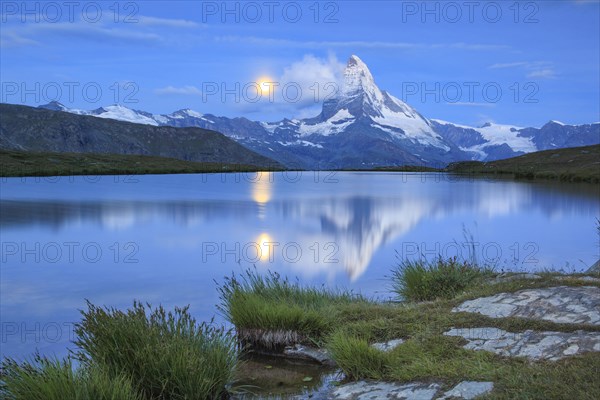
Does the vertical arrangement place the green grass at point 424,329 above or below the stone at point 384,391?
above

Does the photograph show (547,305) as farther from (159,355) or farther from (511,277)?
(159,355)

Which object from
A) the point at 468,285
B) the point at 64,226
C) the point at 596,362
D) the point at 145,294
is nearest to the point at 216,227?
the point at 64,226

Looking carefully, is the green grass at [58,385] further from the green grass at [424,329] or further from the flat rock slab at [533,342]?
the flat rock slab at [533,342]

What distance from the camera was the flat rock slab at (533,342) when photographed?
1038 cm

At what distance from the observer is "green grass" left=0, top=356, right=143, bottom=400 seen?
27.0 ft

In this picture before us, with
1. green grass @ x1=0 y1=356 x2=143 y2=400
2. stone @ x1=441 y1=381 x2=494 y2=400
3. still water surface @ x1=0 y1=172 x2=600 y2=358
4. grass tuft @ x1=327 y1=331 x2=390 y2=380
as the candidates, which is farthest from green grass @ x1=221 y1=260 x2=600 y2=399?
green grass @ x1=0 y1=356 x2=143 y2=400

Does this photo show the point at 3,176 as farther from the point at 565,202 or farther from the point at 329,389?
the point at 329,389

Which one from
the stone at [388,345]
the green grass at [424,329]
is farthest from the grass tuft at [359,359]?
the stone at [388,345]

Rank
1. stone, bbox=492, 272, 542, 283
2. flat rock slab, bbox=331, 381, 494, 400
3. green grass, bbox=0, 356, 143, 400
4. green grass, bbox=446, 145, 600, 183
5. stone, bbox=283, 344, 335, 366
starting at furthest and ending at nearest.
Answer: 1. green grass, bbox=446, 145, 600, 183
2. stone, bbox=492, 272, 542, 283
3. stone, bbox=283, 344, 335, 366
4. flat rock slab, bbox=331, 381, 494, 400
5. green grass, bbox=0, 356, 143, 400

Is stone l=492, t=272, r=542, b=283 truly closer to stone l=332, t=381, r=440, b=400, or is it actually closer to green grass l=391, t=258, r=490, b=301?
green grass l=391, t=258, r=490, b=301

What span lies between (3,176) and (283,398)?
112920 mm

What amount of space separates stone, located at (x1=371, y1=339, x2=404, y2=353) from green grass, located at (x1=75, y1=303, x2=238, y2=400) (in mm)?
3087

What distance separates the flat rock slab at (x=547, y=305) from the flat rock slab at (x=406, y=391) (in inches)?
160

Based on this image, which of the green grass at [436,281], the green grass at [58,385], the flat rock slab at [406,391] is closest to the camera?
the green grass at [58,385]
